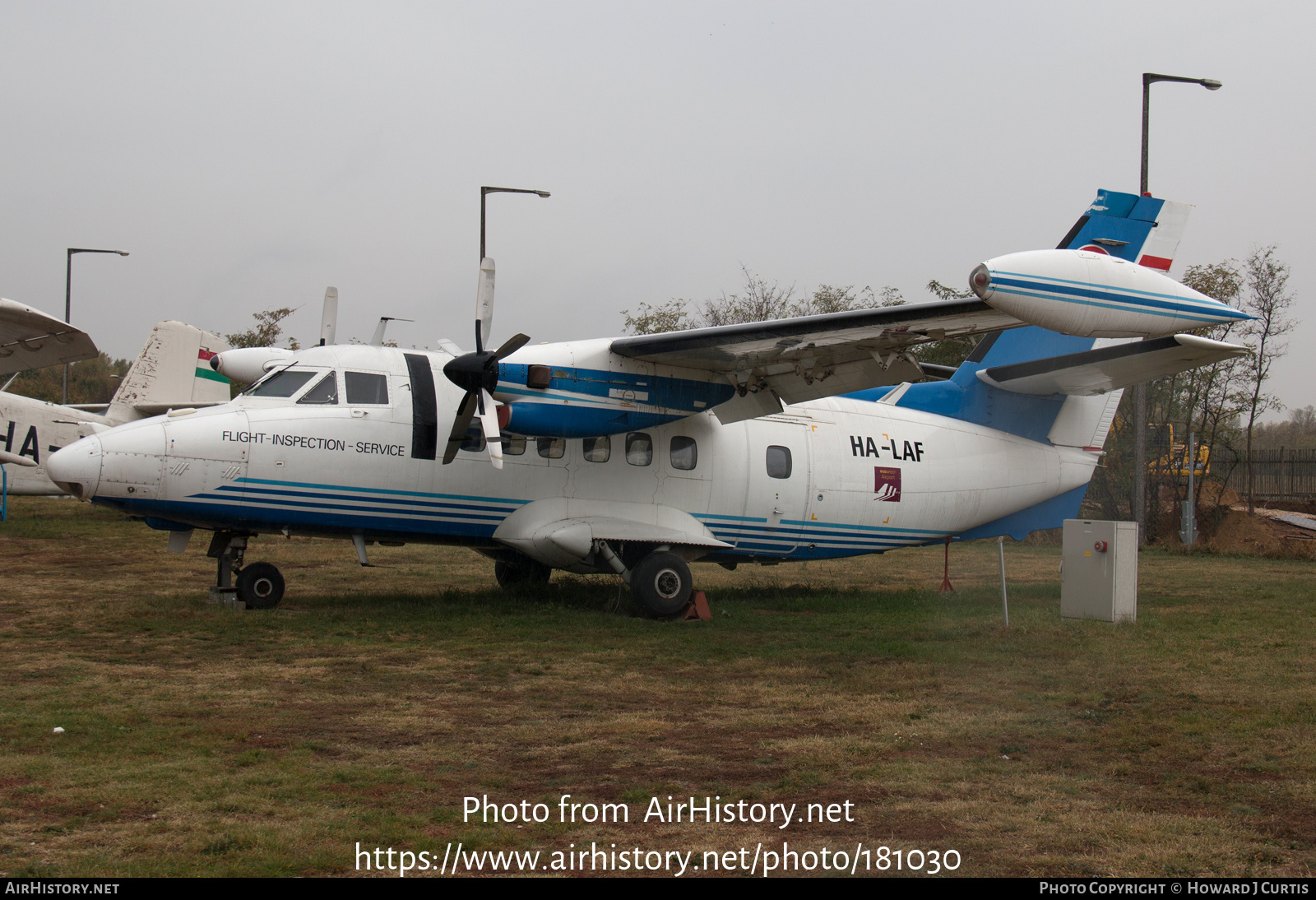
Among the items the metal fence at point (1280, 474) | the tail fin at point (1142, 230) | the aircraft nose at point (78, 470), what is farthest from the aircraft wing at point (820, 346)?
the metal fence at point (1280, 474)

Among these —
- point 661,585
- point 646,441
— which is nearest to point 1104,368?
point 646,441

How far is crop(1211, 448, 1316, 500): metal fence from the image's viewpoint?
33.0m

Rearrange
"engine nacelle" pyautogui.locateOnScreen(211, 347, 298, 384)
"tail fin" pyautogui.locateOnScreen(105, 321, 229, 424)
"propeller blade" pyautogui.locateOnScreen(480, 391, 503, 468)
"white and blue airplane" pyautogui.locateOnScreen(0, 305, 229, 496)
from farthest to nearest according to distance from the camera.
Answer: "tail fin" pyautogui.locateOnScreen(105, 321, 229, 424), "white and blue airplane" pyautogui.locateOnScreen(0, 305, 229, 496), "engine nacelle" pyautogui.locateOnScreen(211, 347, 298, 384), "propeller blade" pyautogui.locateOnScreen(480, 391, 503, 468)

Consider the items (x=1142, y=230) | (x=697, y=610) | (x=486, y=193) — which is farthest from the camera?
(x=486, y=193)

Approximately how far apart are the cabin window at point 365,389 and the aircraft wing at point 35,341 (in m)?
8.70

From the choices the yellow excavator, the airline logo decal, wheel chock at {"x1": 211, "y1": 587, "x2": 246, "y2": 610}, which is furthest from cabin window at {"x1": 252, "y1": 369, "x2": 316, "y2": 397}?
the yellow excavator

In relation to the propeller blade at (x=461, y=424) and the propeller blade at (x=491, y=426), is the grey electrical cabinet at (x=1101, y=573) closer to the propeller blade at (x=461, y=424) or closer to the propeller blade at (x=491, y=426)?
the propeller blade at (x=491, y=426)

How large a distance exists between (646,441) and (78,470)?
6294 mm

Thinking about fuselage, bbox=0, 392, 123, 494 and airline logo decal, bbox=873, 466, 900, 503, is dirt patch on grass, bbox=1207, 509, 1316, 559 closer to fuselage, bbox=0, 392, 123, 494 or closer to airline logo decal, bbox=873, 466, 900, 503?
airline logo decal, bbox=873, 466, 900, 503

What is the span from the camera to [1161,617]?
483 inches

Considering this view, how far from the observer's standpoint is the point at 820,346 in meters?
11.2

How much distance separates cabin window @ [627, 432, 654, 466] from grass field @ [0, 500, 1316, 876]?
1.91 m

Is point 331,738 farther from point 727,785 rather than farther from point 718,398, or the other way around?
point 718,398

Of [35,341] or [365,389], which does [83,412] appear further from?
[365,389]
